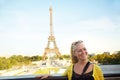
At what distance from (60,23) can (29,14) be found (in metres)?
3.21

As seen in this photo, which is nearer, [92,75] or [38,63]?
[92,75]

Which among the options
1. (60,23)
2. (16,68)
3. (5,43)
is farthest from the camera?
(60,23)

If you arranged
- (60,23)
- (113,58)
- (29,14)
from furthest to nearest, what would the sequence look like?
(29,14) → (60,23) → (113,58)

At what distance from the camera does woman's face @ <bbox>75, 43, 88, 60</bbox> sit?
1.54 metres

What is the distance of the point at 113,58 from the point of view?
13.6 meters

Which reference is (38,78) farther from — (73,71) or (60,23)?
(60,23)

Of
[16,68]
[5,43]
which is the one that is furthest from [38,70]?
[5,43]

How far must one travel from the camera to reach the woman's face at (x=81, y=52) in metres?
1.54

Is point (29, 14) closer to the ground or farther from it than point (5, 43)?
farther from it

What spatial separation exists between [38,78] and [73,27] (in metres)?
21.1

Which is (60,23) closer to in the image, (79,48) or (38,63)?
(38,63)

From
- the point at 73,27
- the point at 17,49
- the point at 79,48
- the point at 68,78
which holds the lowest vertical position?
the point at 68,78

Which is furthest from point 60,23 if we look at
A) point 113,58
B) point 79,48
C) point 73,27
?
point 79,48

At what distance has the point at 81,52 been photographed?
1550mm
